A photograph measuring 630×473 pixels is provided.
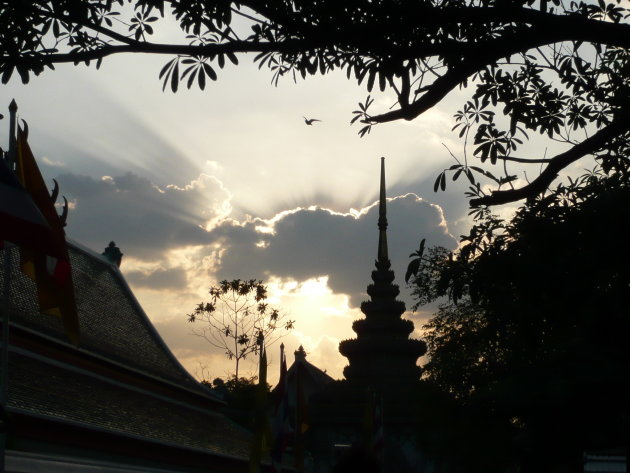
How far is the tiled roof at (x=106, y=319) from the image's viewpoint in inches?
859

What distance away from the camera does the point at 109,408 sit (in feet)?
70.8

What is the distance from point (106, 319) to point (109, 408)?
237 inches

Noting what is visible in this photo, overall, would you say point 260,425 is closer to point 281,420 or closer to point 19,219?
point 281,420

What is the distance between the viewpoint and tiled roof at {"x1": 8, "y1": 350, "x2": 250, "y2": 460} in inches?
728

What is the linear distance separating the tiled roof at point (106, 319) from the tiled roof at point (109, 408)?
0.72 meters

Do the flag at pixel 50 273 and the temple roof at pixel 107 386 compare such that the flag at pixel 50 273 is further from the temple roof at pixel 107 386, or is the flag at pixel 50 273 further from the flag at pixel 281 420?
the flag at pixel 281 420

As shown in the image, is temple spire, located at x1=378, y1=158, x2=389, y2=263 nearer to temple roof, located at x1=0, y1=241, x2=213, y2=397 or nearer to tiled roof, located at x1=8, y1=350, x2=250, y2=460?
temple roof, located at x1=0, y1=241, x2=213, y2=397

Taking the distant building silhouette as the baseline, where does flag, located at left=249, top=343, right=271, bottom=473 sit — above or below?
below

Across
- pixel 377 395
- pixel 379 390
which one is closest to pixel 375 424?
pixel 377 395

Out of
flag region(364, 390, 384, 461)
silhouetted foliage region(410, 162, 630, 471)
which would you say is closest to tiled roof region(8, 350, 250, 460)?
flag region(364, 390, 384, 461)

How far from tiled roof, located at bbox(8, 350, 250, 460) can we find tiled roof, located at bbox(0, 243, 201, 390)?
716 millimetres

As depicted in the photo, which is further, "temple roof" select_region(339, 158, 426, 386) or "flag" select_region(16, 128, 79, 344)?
"temple roof" select_region(339, 158, 426, 386)

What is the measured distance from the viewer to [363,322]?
1606 inches

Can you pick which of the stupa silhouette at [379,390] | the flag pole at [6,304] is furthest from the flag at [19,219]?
the stupa silhouette at [379,390]
